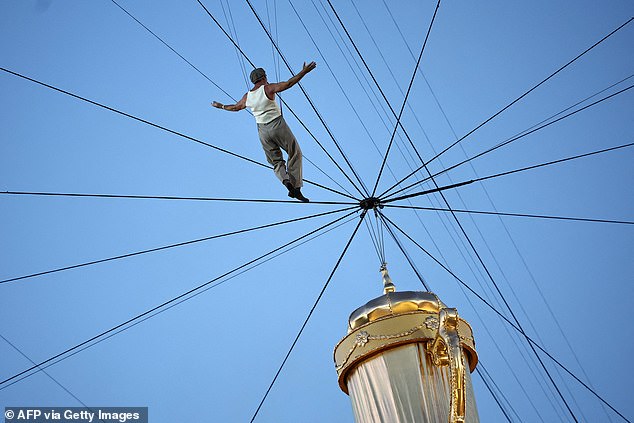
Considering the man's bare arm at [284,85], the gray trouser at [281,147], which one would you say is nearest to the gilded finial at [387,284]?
the man's bare arm at [284,85]

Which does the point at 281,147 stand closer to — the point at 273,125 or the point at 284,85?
the point at 273,125

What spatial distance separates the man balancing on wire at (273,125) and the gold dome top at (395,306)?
2170 mm

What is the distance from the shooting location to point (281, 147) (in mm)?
10305

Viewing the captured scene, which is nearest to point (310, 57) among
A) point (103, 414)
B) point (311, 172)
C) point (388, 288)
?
point (311, 172)

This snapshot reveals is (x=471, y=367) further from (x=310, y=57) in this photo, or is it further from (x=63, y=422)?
(x=310, y=57)

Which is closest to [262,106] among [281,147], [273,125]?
[273,125]

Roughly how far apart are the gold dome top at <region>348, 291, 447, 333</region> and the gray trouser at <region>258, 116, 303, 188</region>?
244cm

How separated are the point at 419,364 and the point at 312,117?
32.9m

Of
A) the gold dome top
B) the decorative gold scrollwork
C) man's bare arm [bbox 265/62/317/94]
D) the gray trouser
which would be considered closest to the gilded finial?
the gold dome top

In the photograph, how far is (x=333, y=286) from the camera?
35.2 meters

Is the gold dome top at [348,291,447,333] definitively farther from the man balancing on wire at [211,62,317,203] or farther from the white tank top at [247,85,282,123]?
the white tank top at [247,85,282,123]

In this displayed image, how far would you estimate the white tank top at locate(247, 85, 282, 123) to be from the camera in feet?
31.8

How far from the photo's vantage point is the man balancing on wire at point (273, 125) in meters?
9.59

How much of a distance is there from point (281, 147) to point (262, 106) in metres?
0.64
